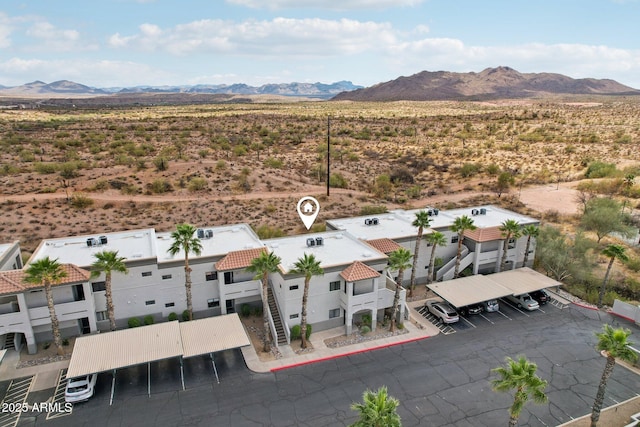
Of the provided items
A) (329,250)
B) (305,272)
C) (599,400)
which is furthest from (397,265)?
(599,400)

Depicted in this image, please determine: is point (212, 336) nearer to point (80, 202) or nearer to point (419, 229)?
point (419, 229)

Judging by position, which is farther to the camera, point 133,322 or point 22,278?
point 133,322

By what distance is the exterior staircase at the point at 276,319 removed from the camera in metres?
32.2

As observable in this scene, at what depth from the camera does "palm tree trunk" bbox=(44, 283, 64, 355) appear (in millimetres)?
28086

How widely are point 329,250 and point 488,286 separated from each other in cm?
1457

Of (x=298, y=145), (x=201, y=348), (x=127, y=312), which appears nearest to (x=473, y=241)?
(x=201, y=348)

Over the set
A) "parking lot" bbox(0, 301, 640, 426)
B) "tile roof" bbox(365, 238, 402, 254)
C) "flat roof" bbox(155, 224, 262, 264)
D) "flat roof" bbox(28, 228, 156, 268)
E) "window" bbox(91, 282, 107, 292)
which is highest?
"flat roof" bbox(28, 228, 156, 268)

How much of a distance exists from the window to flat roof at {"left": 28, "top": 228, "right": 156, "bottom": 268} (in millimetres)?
1504

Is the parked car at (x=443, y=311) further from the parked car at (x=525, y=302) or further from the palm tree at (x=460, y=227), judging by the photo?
the parked car at (x=525, y=302)

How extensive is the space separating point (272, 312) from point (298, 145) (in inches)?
2978

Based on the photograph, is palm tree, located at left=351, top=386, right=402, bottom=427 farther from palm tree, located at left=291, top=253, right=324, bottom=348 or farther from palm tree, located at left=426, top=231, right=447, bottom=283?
palm tree, located at left=426, top=231, right=447, bottom=283

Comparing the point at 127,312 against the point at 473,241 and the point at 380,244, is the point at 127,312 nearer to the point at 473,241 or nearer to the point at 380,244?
the point at 380,244

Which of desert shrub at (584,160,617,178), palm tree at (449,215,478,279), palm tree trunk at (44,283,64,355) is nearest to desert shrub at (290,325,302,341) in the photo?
palm tree trunk at (44,283,64,355)

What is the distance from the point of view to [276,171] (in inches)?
3157
